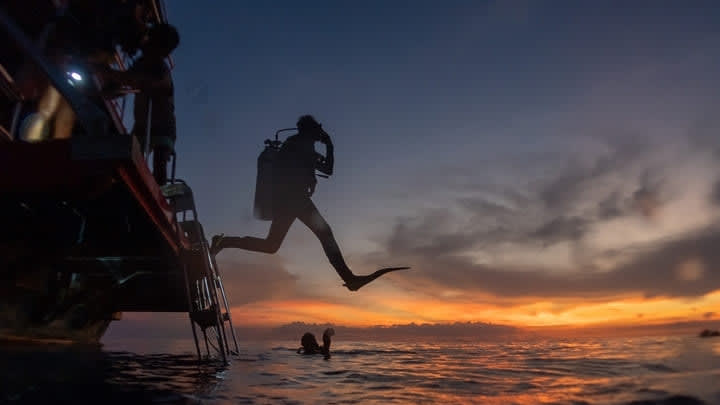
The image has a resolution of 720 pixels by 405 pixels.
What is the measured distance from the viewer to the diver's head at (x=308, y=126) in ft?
20.5

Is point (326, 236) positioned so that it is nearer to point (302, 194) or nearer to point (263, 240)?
point (302, 194)

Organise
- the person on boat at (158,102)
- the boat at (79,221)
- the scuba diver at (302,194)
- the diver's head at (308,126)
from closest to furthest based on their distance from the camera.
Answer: the boat at (79,221) < the scuba diver at (302,194) < the diver's head at (308,126) < the person on boat at (158,102)

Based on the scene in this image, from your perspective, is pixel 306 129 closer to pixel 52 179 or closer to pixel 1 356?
pixel 52 179

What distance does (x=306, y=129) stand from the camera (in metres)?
6.25

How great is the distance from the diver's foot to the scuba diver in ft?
1.83

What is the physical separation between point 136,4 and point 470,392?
11.0m

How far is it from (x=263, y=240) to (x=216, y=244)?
2.85 ft

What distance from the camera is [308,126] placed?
626 centimetres

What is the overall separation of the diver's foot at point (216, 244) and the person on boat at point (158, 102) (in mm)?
2298

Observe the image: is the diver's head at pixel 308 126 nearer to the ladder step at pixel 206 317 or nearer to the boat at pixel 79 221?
the boat at pixel 79 221

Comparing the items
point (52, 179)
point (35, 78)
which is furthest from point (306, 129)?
point (35, 78)

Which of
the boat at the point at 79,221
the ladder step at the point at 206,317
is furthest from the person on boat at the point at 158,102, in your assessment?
the ladder step at the point at 206,317

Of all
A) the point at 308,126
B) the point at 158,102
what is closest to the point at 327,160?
the point at 308,126

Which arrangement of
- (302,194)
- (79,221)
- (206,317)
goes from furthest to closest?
(206,317), (302,194), (79,221)
